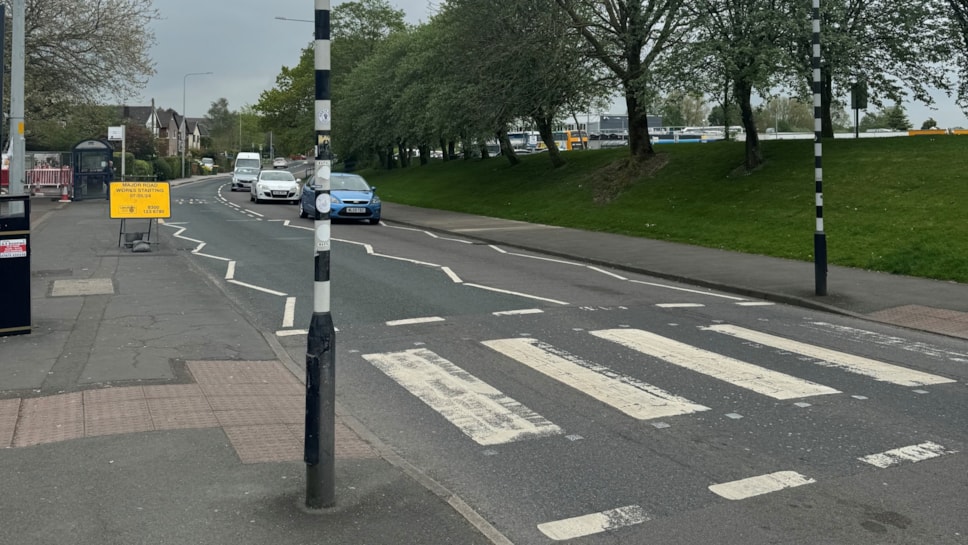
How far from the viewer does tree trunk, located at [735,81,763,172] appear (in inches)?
939

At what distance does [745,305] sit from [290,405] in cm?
775

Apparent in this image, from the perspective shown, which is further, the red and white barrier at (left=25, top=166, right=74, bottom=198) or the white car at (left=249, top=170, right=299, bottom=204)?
the red and white barrier at (left=25, top=166, right=74, bottom=198)

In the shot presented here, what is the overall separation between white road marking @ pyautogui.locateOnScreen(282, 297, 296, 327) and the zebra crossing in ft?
7.34

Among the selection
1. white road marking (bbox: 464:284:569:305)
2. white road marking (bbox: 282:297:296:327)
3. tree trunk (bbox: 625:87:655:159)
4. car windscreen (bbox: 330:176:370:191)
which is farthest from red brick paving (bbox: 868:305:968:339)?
tree trunk (bbox: 625:87:655:159)

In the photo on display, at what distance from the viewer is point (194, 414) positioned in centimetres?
679

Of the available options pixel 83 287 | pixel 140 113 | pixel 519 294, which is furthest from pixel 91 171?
pixel 140 113

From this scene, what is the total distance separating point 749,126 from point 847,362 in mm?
18640

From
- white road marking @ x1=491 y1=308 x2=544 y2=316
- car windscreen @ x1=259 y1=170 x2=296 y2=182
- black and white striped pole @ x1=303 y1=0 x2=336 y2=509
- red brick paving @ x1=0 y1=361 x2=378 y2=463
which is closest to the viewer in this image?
black and white striped pole @ x1=303 y1=0 x2=336 y2=509

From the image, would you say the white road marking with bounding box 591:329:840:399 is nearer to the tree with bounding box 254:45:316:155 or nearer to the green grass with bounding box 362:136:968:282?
the green grass with bounding box 362:136:968:282

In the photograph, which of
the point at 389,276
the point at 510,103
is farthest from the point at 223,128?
the point at 389,276

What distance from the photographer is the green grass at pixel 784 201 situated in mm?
A: 17188

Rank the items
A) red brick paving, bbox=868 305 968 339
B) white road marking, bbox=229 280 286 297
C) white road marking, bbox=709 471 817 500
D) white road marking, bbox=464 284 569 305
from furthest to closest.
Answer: white road marking, bbox=229 280 286 297
white road marking, bbox=464 284 569 305
red brick paving, bbox=868 305 968 339
white road marking, bbox=709 471 817 500

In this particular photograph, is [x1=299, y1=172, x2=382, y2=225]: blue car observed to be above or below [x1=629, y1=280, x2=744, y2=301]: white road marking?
above

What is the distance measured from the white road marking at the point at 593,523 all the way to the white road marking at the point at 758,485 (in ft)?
2.02
